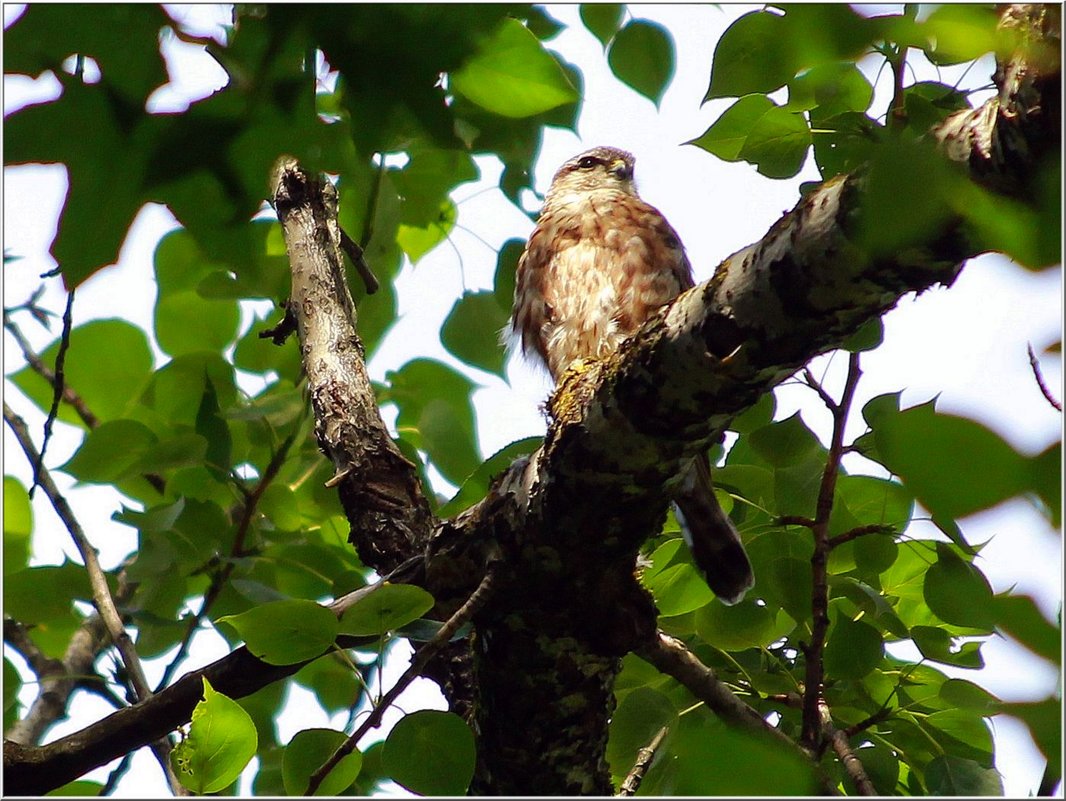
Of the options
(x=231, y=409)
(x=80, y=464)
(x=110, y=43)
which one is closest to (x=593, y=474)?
(x=110, y=43)

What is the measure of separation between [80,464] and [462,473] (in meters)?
1.07

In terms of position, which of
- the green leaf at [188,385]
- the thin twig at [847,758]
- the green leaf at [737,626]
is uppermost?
the green leaf at [188,385]

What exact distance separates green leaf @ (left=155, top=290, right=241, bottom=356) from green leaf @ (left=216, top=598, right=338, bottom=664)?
198 centimetres

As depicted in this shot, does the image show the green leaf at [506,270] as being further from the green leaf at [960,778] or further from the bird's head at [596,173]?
the green leaf at [960,778]

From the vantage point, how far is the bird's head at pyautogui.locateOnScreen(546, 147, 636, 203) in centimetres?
499

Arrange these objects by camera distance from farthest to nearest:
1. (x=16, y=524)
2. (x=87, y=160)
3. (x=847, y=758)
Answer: (x=16, y=524) < (x=847, y=758) < (x=87, y=160)

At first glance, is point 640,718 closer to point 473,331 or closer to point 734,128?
point 734,128

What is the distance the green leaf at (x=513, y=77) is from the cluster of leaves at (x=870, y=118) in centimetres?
38

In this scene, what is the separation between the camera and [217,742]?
1995mm

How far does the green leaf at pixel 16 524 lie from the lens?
12.3 feet

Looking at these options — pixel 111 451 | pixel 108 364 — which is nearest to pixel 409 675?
pixel 111 451

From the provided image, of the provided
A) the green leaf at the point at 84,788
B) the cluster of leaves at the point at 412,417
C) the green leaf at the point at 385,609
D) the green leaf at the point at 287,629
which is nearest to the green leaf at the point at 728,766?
the cluster of leaves at the point at 412,417

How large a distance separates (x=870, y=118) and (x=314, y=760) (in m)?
1.69

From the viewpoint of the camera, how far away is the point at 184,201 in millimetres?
1150
